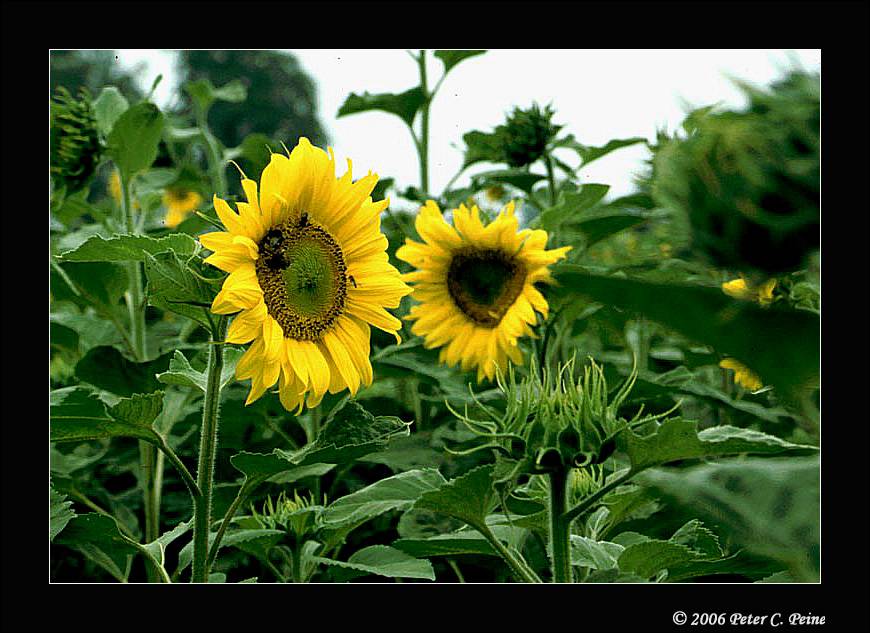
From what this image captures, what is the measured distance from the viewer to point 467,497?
0.73 metres

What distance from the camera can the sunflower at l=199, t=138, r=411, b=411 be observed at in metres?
0.74

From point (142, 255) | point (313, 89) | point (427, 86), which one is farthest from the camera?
point (313, 89)

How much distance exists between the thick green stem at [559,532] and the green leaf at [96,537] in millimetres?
382

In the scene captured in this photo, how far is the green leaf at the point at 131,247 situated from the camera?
75 cm

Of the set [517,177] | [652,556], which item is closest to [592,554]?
[652,556]

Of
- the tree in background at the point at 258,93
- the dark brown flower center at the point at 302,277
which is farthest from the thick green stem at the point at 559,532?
the tree in background at the point at 258,93

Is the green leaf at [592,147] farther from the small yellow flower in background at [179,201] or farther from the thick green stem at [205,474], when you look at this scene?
the small yellow flower in background at [179,201]

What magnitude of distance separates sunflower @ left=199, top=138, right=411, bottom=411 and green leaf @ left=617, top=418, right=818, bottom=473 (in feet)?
0.90

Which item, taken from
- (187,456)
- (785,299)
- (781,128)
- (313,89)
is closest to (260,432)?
(187,456)

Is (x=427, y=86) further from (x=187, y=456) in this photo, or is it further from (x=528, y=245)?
(x=187, y=456)

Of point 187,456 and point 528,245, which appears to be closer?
point 528,245

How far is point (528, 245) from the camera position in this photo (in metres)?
1.23

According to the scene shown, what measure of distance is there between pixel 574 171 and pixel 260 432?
0.63 meters

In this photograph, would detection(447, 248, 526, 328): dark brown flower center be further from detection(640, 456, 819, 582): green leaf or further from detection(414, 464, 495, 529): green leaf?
detection(640, 456, 819, 582): green leaf
